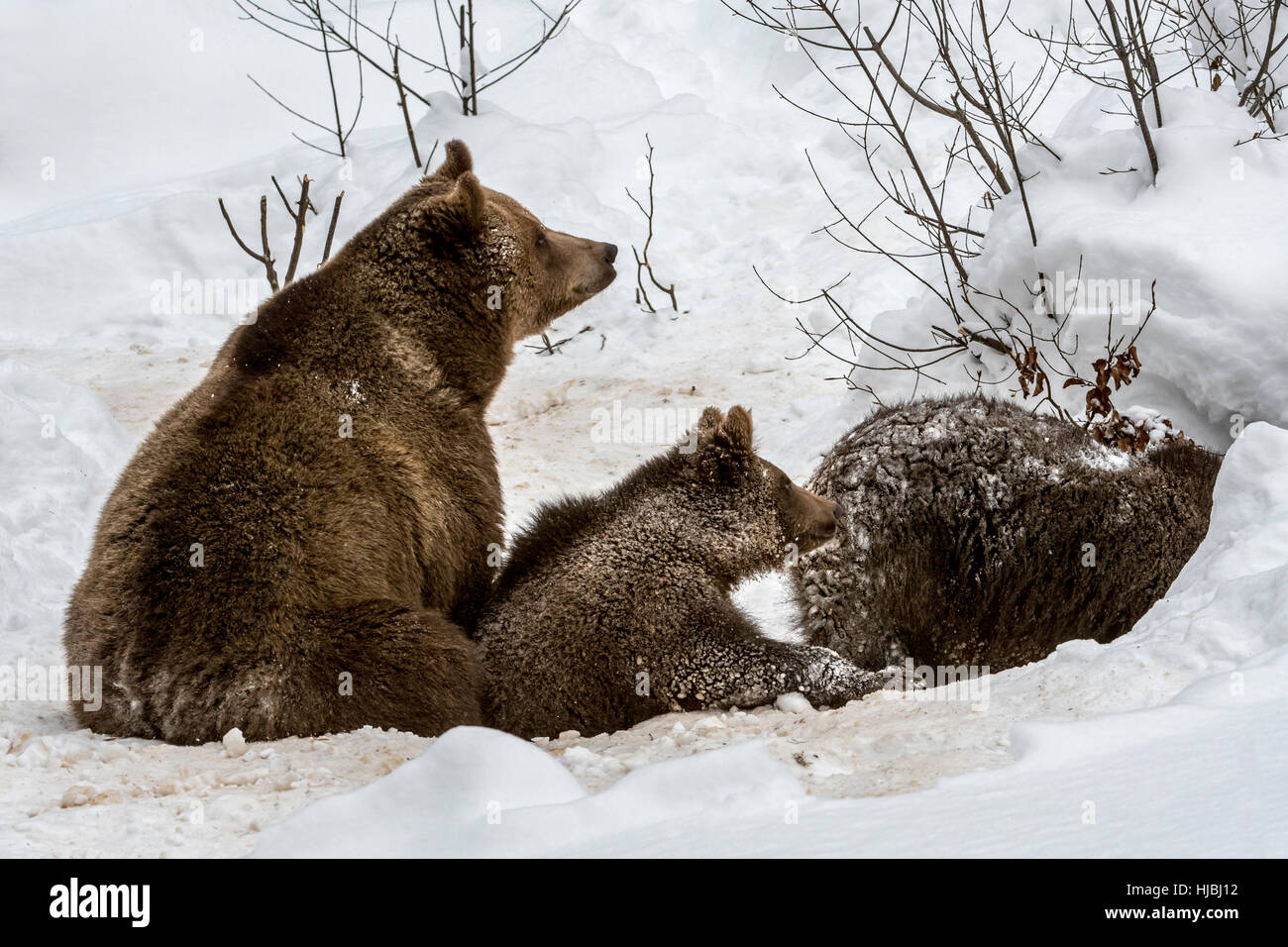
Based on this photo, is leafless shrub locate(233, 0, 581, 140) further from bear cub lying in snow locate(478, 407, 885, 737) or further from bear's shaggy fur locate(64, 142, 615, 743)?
bear cub lying in snow locate(478, 407, 885, 737)

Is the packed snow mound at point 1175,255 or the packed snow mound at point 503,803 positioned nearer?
the packed snow mound at point 503,803

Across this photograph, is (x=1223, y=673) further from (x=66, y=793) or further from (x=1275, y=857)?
(x=66, y=793)

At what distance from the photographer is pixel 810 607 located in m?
6.07

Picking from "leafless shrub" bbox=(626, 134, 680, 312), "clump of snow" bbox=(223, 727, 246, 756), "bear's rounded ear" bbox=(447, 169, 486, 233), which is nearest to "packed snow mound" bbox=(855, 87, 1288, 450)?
"bear's rounded ear" bbox=(447, 169, 486, 233)

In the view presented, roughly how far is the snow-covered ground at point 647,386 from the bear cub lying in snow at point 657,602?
247 mm

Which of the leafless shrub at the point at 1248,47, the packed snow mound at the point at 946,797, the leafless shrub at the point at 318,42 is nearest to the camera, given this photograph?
the packed snow mound at the point at 946,797

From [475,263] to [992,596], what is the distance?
3.09 meters

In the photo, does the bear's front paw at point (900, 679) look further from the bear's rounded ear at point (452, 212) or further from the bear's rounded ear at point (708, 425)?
the bear's rounded ear at point (452, 212)

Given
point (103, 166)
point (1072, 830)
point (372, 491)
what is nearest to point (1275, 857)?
point (1072, 830)

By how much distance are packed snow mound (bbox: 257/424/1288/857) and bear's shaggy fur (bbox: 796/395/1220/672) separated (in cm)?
205

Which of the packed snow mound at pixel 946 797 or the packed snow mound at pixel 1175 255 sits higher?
the packed snow mound at pixel 1175 255

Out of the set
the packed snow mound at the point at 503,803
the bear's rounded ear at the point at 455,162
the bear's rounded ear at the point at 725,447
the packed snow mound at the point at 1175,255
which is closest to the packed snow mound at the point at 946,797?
the packed snow mound at the point at 503,803

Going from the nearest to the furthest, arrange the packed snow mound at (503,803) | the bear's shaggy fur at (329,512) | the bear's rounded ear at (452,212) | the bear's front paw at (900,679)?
the packed snow mound at (503,803)
the bear's shaggy fur at (329,512)
the bear's front paw at (900,679)
the bear's rounded ear at (452,212)

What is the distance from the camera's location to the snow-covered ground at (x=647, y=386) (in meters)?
2.91
